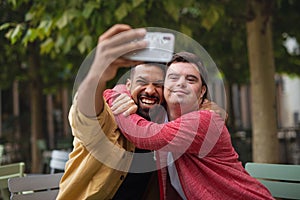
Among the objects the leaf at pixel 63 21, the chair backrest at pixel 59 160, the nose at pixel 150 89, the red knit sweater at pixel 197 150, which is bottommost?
the chair backrest at pixel 59 160

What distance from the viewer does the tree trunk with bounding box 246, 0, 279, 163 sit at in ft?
13.5

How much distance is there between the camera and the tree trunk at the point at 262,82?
4.12 metres

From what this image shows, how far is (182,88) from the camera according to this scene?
1.74 m

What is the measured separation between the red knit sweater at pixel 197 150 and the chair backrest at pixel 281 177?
752 millimetres

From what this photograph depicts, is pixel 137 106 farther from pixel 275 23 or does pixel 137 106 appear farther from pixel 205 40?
pixel 275 23

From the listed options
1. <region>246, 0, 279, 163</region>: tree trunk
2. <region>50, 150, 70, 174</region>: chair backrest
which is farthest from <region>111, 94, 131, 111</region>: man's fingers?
<region>246, 0, 279, 163</region>: tree trunk

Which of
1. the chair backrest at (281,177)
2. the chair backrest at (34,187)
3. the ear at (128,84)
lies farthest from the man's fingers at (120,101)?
the chair backrest at (281,177)

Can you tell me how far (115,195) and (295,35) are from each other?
472 cm

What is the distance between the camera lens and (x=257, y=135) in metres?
4.19

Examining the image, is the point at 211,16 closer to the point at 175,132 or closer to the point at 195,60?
the point at 195,60

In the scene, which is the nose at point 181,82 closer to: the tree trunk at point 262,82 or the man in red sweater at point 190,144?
the man in red sweater at point 190,144

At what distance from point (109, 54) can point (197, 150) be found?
24.6 inches

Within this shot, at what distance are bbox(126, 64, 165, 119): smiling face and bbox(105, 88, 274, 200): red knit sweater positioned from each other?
92 mm

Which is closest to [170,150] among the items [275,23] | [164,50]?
[164,50]
